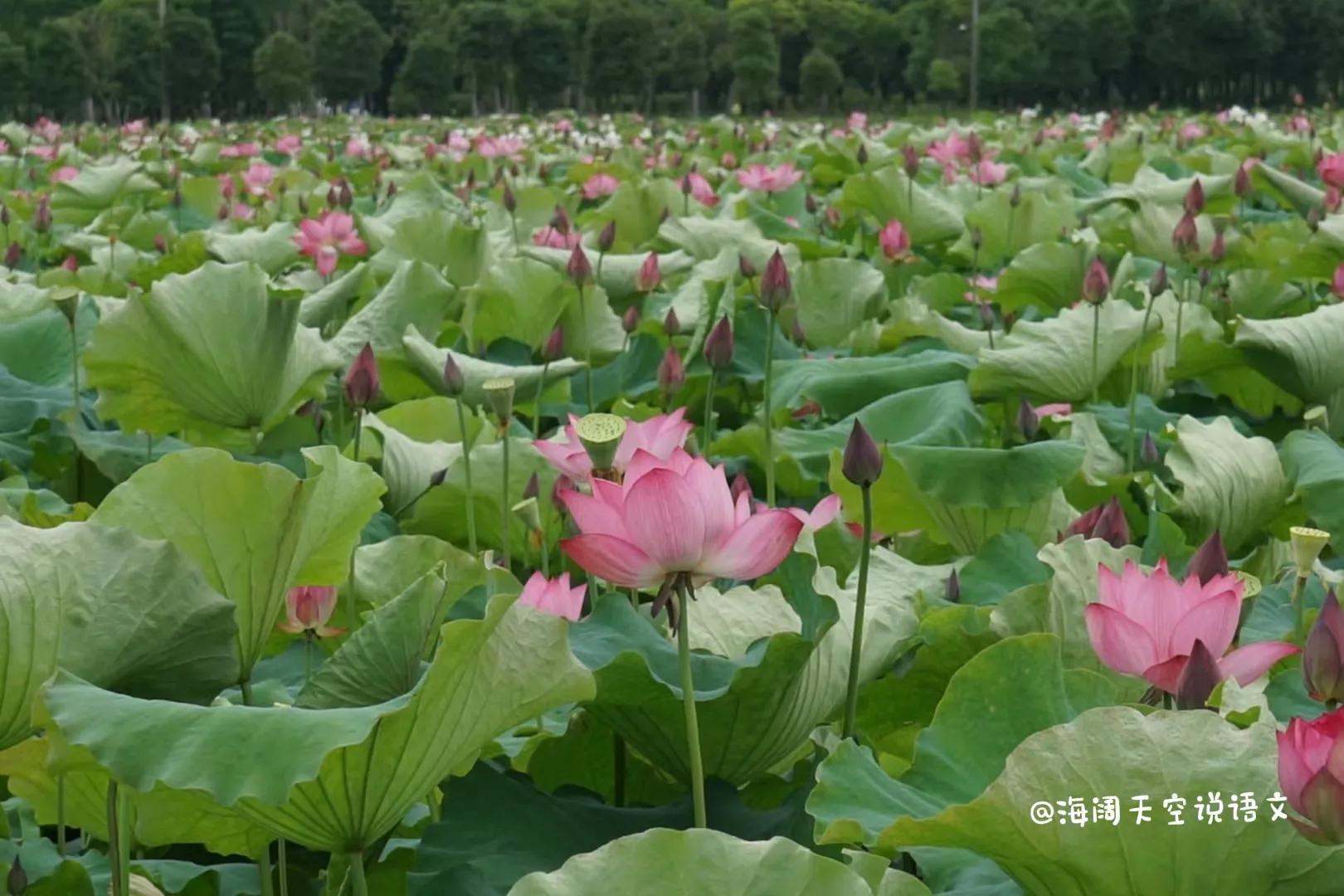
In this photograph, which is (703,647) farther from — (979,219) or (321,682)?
(979,219)

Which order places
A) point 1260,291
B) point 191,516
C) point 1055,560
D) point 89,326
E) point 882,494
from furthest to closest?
point 1260,291 < point 89,326 < point 882,494 < point 1055,560 < point 191,516

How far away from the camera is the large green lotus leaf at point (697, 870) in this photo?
2.07 feet

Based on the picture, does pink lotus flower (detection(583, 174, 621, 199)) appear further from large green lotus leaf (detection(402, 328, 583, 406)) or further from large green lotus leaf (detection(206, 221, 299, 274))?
large green lotus leaf (detection(402, 328, 583, 406))

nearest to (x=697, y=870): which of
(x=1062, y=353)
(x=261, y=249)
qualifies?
(x=1062, y=353)

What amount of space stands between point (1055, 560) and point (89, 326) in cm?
155

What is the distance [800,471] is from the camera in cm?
175

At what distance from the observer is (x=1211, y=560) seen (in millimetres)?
950

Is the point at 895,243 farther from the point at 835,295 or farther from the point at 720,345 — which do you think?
the point at 720,345

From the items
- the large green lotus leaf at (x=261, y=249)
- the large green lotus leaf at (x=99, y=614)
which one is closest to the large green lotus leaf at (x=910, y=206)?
the large green lotus leaf at (x=261, y=249)

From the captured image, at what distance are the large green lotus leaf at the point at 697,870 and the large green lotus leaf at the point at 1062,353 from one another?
123cm

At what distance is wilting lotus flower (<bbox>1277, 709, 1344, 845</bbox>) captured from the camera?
637mm

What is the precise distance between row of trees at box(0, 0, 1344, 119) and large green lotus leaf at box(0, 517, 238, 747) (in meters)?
25.1

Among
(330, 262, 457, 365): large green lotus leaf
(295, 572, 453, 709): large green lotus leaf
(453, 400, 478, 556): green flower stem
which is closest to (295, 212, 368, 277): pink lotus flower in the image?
(330, 262, 457, 365): large green lotus leaf

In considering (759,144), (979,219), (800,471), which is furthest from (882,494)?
(759,144)
